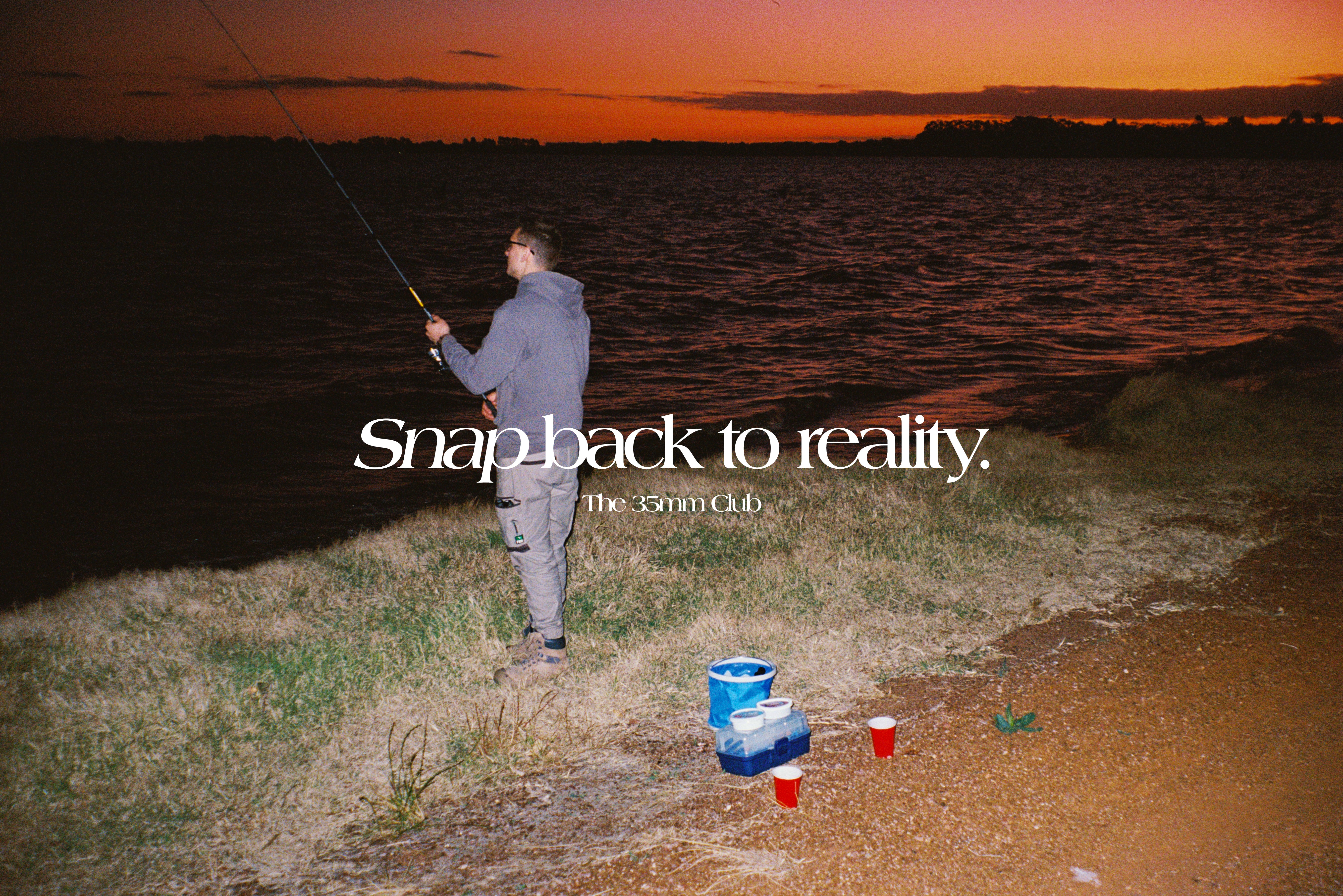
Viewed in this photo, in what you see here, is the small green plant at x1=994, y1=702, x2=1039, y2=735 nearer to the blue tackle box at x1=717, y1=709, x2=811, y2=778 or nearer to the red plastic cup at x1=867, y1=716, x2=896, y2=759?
the red plastic cup at x1=867, y1=716, x2=896, y2=759

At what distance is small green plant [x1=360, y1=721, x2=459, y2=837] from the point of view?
3.66 meters

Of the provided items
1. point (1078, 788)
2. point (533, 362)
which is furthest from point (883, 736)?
point (533, 362)

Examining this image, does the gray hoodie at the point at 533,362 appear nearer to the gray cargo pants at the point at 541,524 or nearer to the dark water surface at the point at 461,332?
the gray cargo pants at the point at 541,524

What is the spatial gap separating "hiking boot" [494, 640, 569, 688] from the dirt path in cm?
138

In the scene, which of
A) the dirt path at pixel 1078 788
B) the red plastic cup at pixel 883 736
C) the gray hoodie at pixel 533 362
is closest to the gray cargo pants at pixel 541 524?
the gray hoodie at pixel 533 362

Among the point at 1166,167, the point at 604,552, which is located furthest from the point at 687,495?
the point at 1166,167

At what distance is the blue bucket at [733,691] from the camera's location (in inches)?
166

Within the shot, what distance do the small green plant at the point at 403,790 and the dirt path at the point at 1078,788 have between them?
0.78 m

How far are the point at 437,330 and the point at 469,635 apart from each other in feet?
5.96

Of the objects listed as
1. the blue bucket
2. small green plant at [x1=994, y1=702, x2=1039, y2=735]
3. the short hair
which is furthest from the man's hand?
small green plant at [x1=994, y1=702, x2=1039, y2=735]

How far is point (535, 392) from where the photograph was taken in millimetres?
4496

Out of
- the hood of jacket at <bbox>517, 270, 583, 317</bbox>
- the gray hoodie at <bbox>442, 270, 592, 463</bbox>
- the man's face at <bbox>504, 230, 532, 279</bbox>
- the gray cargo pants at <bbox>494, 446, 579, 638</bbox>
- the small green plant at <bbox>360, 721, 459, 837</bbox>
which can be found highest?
the man's face at <bbox>504, 230, 532, 279</bbox>

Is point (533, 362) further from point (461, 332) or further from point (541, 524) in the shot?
point (461, 332)

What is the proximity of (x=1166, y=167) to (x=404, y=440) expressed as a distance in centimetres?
18243
